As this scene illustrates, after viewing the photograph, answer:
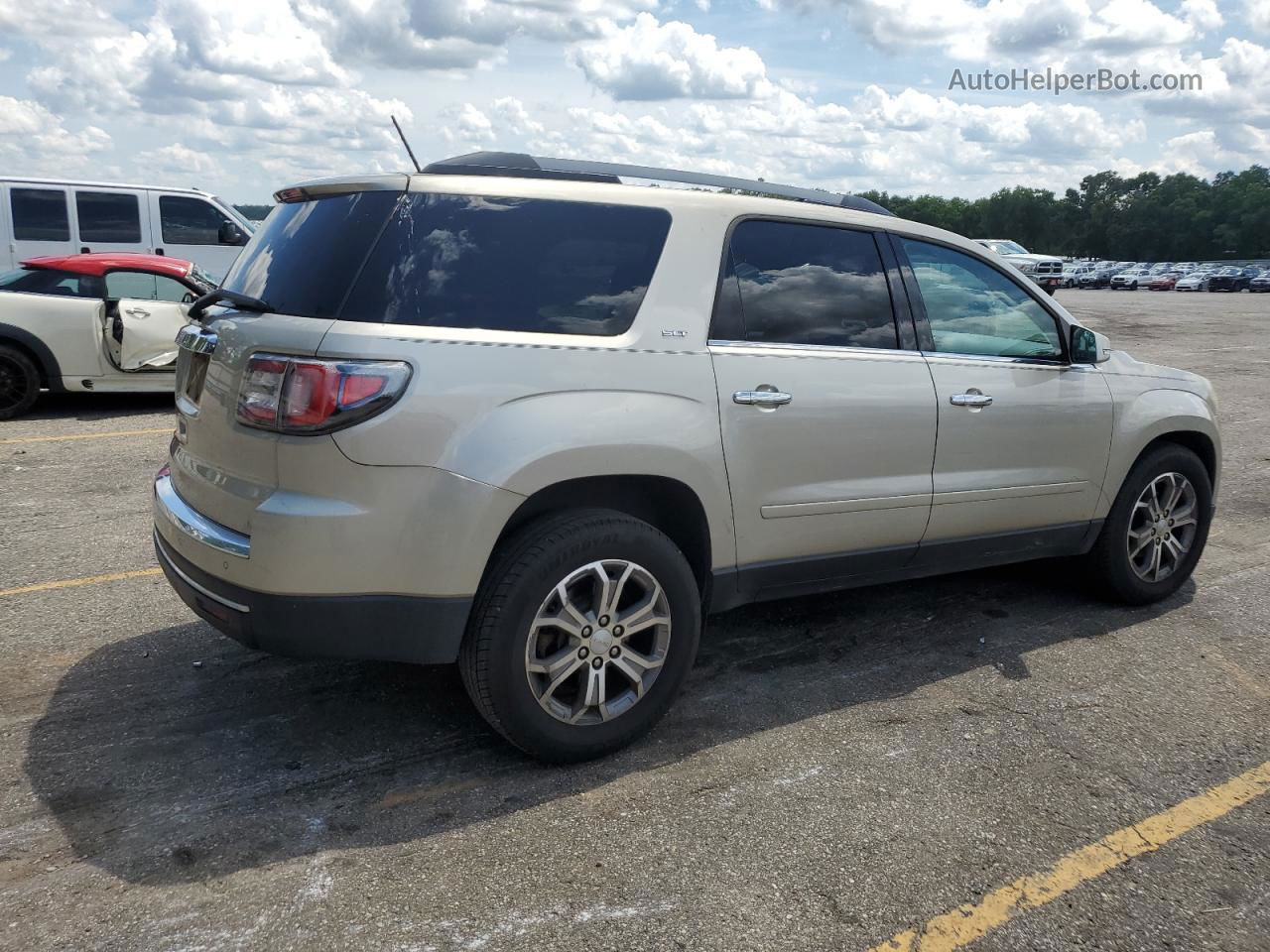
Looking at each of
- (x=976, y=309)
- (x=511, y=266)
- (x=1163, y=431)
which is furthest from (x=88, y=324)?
(x=1163, y=431)

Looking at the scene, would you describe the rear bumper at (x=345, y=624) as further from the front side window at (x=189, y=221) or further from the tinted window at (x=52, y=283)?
the front side window at (x=189, y=221)

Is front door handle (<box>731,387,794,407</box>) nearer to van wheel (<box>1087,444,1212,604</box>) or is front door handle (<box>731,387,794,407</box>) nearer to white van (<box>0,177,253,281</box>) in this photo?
van wheel (<box>1087,444,1212,604</box>)

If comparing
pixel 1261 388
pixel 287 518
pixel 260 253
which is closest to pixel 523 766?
pixel 287 518

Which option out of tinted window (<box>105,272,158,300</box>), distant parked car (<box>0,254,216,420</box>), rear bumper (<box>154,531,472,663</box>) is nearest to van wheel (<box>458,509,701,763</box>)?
rear bumper (<box>154,531,472,663</box>)

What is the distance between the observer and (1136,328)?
24.3 metres

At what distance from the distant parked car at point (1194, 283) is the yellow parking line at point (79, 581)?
2562 inches

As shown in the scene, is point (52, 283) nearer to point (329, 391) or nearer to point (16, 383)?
point (16, 383)

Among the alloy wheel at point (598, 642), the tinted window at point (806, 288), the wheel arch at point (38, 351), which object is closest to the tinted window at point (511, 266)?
the tinted window at point (806, 288)

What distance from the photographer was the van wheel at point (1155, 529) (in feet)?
16.3

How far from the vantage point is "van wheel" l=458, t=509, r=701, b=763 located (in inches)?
125

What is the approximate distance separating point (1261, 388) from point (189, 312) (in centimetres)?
1391

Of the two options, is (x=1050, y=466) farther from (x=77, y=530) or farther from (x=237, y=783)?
(x=77, y=530)

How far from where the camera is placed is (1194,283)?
198 feet

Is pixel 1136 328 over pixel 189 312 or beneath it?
beneath
